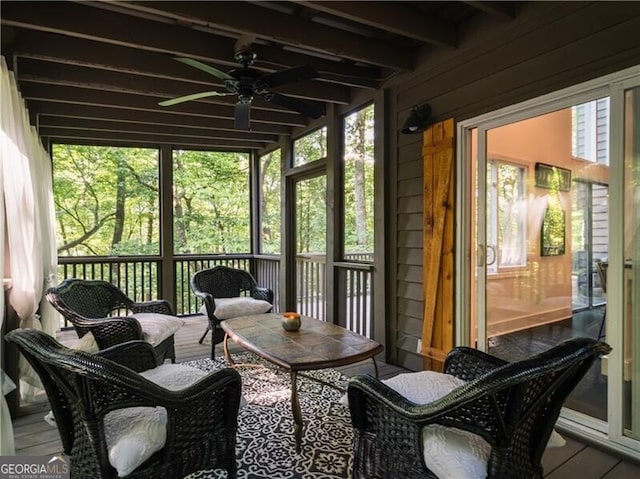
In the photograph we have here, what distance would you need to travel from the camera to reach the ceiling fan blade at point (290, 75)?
2.62 meters

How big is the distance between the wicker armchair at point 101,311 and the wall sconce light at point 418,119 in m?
2.64

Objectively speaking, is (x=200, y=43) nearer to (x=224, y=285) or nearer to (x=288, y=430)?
(x=224, y=285)

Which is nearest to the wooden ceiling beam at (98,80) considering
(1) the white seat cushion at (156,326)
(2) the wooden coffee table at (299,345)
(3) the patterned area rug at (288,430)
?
(1) the white seat cushion at (156,326)

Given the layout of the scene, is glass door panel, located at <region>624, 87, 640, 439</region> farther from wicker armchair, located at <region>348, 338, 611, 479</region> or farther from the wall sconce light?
the wall sconce light

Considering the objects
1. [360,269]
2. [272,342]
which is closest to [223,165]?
[360,269]

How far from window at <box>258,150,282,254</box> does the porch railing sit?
0.24 meters

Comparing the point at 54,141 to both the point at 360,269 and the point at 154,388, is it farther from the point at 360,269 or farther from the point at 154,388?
the point at 154,388

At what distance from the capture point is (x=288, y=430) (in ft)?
7.90

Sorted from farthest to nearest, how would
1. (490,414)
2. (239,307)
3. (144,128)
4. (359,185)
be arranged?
1. (144,128)
2. (359,185)
3. (239,307)
4. (490,414)

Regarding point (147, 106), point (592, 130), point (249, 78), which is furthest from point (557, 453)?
point (147, 106)

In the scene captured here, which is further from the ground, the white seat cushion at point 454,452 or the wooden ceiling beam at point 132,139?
the wooden ceiling beam at point 132,139

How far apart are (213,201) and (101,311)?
3.70 m

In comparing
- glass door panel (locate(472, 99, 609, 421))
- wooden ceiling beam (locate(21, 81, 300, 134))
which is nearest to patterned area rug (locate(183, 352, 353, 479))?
glass door panel (locate(472, 99, 609, 421))

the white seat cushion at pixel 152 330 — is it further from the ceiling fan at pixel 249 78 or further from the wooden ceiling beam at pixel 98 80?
the wooden ceiling beam at pixel 98 80
